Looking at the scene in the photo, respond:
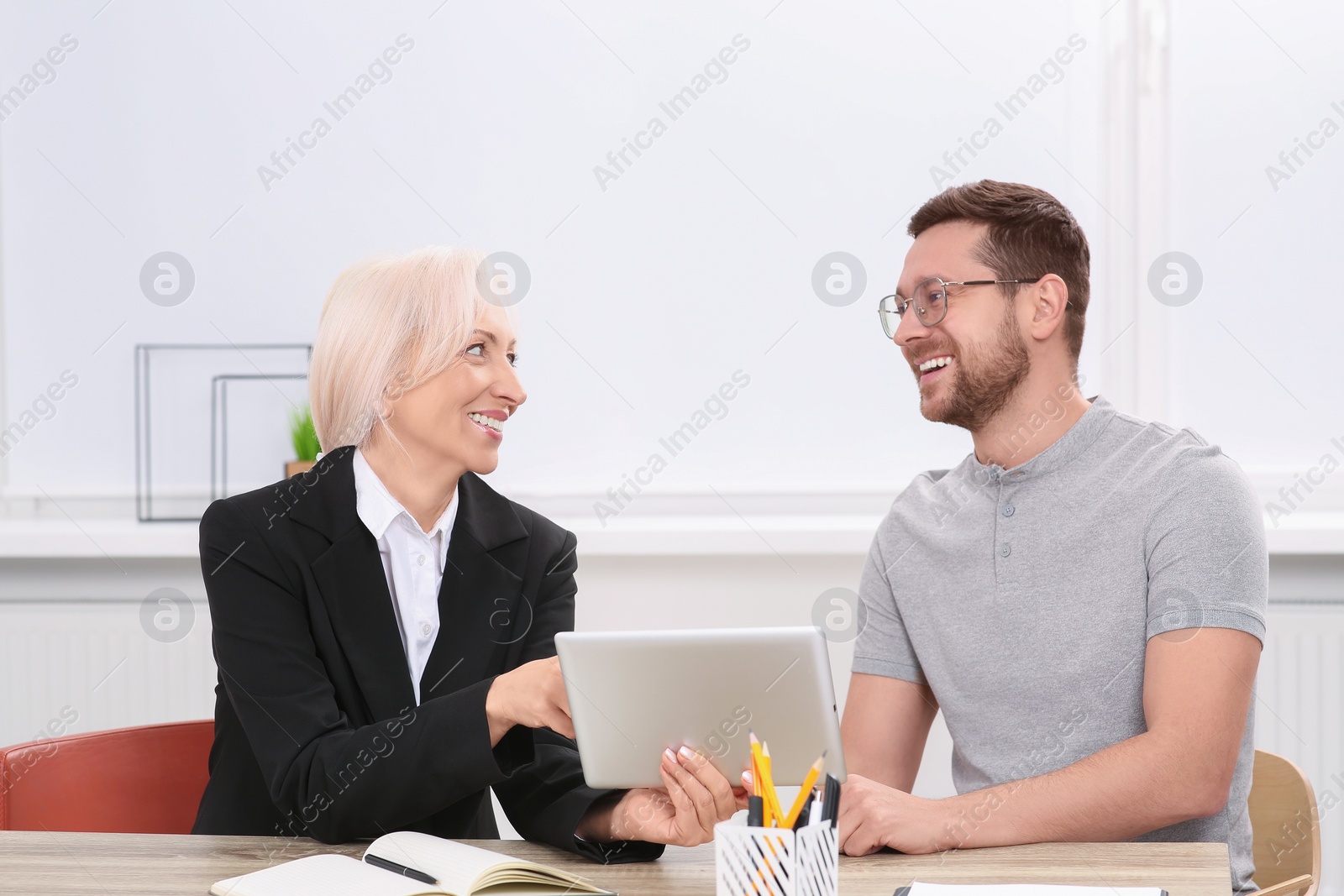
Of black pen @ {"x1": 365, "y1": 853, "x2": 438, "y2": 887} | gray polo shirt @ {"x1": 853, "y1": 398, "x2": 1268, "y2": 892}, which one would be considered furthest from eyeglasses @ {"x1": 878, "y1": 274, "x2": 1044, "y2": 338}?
black pen @ {"x1": 365, "y1": 853, "x2": 438, "y2": 887}

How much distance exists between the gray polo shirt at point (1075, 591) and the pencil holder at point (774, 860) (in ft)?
2.19

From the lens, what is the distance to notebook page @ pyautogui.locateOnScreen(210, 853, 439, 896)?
102 centimetres

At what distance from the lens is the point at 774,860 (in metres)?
0.87

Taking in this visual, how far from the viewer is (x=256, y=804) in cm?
141

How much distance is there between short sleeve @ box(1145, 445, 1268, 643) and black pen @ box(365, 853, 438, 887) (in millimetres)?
885

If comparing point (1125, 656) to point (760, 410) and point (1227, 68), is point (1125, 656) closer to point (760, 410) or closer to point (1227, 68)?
point (760, 410)

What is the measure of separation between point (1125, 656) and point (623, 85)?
5.66ft

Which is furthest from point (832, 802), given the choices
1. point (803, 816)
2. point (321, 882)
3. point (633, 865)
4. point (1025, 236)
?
point (1025, 236)

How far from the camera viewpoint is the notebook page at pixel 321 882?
1017 mm

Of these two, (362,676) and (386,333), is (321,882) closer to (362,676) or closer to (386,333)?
(362,676)

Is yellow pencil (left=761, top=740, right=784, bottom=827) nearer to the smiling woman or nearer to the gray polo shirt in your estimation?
the smiling woman

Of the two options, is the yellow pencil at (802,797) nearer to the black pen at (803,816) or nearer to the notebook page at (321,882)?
the black pen at (803,816)

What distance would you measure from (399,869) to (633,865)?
233mm

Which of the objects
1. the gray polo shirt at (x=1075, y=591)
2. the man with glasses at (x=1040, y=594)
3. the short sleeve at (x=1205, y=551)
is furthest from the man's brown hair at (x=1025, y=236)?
the short sleeve at (x=1205, y=551)
